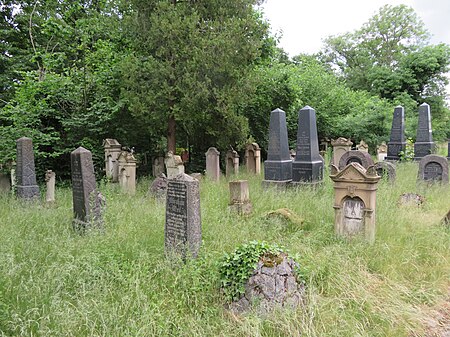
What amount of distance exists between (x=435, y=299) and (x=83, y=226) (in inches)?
201

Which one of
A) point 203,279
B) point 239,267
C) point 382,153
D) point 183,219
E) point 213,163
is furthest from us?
point 382,153

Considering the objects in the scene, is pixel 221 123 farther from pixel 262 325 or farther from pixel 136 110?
pixel 262 325

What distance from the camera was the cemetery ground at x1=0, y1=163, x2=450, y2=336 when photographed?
3.05 metres

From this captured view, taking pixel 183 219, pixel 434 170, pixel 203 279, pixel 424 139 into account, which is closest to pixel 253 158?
pixel 434 170

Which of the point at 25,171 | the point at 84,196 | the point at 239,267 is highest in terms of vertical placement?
the point at 25,171

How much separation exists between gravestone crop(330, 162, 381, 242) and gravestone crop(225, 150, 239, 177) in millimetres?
7594

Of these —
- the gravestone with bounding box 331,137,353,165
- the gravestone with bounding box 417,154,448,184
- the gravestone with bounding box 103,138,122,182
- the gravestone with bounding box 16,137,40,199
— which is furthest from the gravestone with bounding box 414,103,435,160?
the gravestone with bounding box 16,137,40,199

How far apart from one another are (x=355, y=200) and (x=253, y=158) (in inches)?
335

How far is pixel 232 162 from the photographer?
→ 13211 millimetres

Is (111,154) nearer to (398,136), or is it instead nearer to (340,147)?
(340,147)

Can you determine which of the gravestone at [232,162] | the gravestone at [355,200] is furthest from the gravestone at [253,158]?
the gravestone at [355,200]

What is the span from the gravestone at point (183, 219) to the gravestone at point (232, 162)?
8.25 meters

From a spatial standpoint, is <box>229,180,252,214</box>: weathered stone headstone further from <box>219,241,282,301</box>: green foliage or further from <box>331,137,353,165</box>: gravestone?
<box>331,137,353,165</box>: gravestone

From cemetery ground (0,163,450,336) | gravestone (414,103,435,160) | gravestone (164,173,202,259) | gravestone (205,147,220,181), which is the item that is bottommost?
cemetery ground (0,163,450,336)
